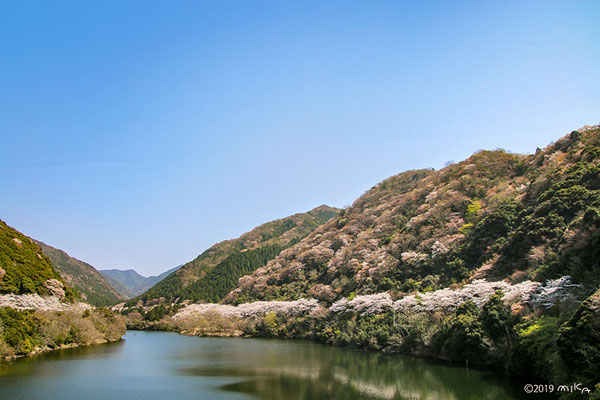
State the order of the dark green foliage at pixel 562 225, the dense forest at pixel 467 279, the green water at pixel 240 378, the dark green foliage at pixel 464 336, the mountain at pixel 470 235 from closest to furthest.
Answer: the green water at pixel 240 378, the dense forest at pixel 467 279, the dark green foliage at pixel 562 225, the dark green foliage at pixel 464 336, the mountain at pixel 470 235

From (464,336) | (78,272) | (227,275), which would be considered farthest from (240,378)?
(78,272)

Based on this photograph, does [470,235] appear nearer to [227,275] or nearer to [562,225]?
[562,225]

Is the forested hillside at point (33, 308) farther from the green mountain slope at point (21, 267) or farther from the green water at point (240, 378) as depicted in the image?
the green water at point (240, 378)

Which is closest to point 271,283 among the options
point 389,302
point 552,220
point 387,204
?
point 387,204

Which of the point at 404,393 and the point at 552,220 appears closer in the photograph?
the point at 404,393

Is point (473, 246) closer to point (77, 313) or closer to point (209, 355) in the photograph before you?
point (209, 355)

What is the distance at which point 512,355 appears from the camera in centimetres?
2241

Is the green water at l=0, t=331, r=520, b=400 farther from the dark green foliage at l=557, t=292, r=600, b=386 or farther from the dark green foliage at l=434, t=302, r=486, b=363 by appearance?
the dark green foliage at l=557, t=292, r=600, b=386

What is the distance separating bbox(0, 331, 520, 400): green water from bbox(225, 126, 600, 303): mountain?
973cm

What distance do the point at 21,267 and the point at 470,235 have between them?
4568 centimetres

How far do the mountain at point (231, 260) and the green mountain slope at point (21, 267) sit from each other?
50.3 metres

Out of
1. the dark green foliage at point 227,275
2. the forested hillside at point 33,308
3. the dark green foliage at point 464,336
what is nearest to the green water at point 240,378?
the dark green foliage at point 464,336

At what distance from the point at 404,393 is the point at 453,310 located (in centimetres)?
1402

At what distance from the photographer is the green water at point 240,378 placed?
62.0 feet
